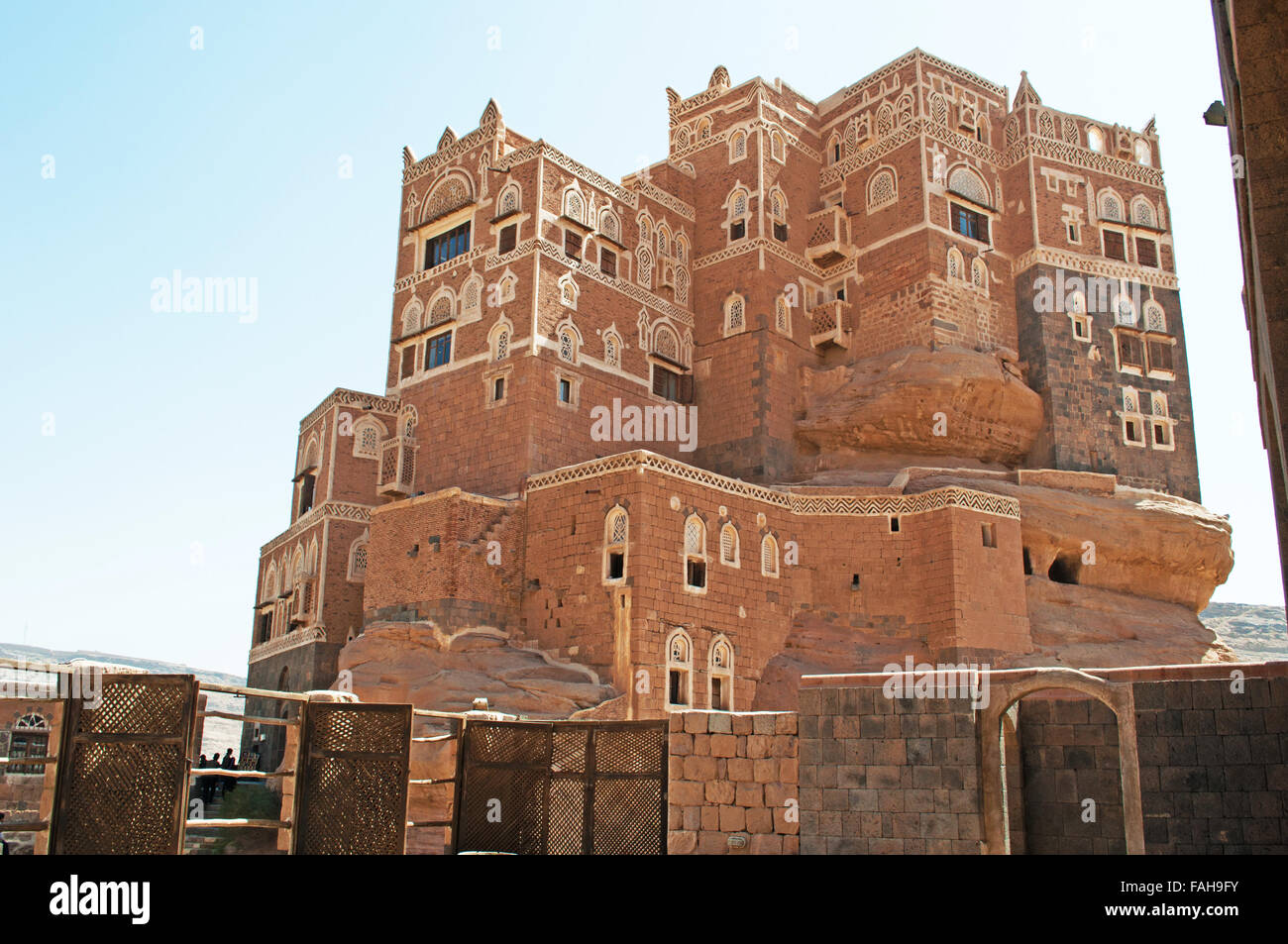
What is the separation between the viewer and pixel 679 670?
26609 mm

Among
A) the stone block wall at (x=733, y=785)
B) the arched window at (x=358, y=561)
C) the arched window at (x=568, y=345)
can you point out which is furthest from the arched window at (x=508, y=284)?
the stone block wall at (x=733, y=785)

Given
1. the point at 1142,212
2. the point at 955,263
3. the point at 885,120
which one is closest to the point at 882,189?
the point at 885,120

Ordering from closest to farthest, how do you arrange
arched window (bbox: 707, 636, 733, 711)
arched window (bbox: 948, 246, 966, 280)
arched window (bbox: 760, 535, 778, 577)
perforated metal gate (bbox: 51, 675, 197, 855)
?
perforated metal gate (bbox: 51, 675, 197, 855), arched window (bbox: 707, 636, 733, 711), arched window (bbox: 760, 535, 778, 577), arched window (bbox: 948, 246, 966, 280)

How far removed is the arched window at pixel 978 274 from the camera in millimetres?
36344

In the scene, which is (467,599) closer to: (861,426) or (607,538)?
(607,538)

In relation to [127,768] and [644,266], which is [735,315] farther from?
[127,768]

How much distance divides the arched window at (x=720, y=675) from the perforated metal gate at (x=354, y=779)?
593 inches

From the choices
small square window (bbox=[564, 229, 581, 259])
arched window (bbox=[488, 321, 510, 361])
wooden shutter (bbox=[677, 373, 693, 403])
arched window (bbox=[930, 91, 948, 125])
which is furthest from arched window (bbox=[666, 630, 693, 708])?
arched window (bbox=[930, 91, 948, 125])

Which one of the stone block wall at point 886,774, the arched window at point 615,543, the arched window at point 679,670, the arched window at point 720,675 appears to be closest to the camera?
the stone block wall at point 886,774

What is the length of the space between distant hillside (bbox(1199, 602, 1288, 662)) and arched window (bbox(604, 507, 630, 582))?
160 feet

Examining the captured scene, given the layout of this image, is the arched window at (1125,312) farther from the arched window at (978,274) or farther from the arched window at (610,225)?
the arched window at (610,225)

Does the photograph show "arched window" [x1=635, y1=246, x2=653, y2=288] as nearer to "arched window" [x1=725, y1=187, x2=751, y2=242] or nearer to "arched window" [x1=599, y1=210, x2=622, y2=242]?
"arched window" [x1=599, y1=210, x2=622, y2=242]

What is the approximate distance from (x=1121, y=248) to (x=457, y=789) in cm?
3005

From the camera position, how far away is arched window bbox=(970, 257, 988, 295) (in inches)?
1431
